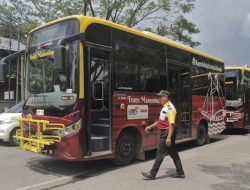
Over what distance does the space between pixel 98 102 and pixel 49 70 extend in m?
1.33

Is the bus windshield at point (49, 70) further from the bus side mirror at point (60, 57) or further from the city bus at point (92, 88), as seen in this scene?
the bus side mirror at point (60, 57)

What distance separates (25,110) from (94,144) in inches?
78.2

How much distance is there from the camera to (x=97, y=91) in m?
9.35

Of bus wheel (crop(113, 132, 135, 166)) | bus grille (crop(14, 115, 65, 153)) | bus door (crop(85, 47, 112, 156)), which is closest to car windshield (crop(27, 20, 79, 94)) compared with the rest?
bus door (crop(85, 47, 112, 156))

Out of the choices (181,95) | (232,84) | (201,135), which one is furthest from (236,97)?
(181,95)

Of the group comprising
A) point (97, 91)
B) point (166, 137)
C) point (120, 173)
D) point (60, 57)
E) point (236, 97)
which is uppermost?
point (60, 57)

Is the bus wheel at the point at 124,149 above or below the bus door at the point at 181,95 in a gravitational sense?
below

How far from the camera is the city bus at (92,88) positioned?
8758 millimetres

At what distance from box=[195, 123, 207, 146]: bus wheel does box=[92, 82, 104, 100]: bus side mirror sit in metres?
5.57

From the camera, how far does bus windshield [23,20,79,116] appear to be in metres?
8.82

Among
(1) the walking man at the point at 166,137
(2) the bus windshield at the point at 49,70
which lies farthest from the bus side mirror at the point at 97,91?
(1) the walking man at the point at 166,137

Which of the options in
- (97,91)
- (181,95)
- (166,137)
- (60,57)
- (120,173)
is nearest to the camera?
(60,57)

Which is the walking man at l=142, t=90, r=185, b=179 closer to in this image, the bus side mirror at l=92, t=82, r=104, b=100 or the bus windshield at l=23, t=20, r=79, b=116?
the bus side mirror at l=92, t=82, r=104, b=100

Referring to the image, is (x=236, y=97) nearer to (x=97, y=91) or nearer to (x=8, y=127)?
(x=8, y=127)
